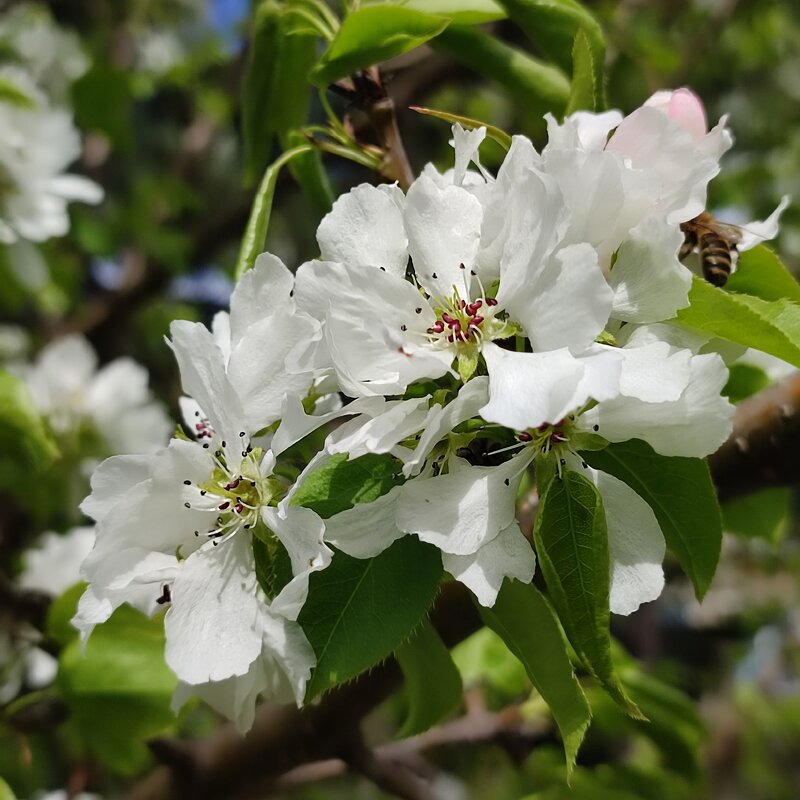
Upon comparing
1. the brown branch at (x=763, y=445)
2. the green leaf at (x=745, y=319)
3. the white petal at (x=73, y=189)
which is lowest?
the white petal at (x=73, y=189)

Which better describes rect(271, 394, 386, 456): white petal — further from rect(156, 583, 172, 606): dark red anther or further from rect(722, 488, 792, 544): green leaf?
rect(722, 488, 792, 544): green leaf

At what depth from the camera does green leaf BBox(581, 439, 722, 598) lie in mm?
538

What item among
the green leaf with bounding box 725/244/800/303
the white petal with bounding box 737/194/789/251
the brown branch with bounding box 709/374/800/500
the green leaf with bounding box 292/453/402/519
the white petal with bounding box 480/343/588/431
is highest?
the white petal with bounding box 480/343/588/431

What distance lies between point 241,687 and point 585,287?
0.35 meters

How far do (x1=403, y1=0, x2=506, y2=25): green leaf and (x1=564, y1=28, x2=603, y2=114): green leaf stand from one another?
10 cm

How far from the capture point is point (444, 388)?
0.54m

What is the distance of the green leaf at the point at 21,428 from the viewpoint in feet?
3.05

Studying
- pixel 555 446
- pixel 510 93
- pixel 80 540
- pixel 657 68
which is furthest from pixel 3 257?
pixel 657 68

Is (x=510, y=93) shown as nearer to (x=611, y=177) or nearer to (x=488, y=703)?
(x=611, y=177)

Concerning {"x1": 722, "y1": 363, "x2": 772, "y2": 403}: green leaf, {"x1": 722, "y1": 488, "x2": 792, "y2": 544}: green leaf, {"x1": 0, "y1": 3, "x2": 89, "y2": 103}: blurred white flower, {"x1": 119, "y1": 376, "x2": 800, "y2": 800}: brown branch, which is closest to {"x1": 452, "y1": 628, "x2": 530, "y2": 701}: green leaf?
{"x1": 119, "y1": 376, "x2": 800, "y2": 800}: brown branch

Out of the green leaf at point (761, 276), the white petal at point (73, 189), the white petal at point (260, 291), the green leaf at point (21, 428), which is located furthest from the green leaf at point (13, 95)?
the green leaf at point (761, 276)

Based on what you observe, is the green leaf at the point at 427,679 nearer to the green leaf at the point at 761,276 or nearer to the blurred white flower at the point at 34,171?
the green leaf at the point at 761,276

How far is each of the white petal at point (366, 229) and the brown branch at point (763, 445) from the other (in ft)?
1.26

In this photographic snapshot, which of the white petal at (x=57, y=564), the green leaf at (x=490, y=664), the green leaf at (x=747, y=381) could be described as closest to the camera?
the green leaf at (x=747, y=381)
